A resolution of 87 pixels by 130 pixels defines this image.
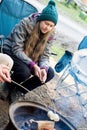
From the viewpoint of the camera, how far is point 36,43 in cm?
409

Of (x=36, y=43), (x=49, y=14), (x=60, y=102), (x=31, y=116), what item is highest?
(x=49, y=14)

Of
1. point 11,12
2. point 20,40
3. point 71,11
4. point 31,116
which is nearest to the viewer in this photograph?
point 31,116

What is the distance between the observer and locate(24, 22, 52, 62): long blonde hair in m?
3.99

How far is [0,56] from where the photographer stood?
3.05 meters

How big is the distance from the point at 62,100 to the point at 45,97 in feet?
1.30

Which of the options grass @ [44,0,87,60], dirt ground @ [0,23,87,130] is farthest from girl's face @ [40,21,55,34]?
grass @ [44,0,87,60]

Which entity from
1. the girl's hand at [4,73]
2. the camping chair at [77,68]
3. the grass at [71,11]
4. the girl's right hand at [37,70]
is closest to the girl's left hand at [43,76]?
the girl's right hand at [37,70]

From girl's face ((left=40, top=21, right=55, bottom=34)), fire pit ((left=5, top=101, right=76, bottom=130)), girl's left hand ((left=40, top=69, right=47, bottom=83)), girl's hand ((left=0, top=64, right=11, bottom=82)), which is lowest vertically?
fire pit ((left=5, top=101, right=76, bottom=130))

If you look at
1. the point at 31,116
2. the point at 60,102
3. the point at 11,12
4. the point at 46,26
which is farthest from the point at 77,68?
the point at 31,116

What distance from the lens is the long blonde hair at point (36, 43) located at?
3.99 m

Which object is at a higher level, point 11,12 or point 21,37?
point 11,12

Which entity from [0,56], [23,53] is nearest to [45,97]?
[23,53]

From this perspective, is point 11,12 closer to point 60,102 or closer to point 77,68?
point 77,68

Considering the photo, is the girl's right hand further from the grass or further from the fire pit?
the grass
